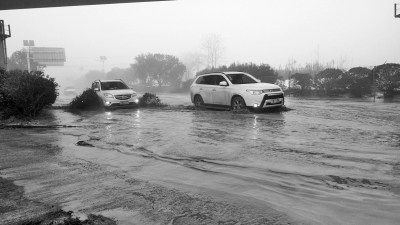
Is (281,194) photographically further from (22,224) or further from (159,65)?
(159,65)

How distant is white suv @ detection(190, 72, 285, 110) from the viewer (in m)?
13.2

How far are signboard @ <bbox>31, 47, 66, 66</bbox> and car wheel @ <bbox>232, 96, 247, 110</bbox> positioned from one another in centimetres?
7351

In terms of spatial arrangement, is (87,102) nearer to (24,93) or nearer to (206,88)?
(24,93)

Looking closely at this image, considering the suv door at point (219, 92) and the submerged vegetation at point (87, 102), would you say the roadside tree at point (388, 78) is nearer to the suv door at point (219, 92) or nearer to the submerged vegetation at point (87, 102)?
the suv door at point (219, 92)

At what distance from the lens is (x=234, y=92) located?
543 inches

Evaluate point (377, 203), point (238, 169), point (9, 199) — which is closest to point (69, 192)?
point (9, 199)

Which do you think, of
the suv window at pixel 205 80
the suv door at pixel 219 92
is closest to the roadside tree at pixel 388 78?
the suv door at pixel 219 92

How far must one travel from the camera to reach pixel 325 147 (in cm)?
708

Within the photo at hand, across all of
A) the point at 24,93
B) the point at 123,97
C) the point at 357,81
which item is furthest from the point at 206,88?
the point at 357,81

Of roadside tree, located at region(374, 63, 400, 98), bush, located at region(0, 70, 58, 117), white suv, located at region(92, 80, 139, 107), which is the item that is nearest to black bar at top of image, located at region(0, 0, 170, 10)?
white suv, located at region(92, 80, 139, 107)

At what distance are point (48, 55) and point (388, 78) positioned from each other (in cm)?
7486

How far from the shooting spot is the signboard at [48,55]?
76.6 meters

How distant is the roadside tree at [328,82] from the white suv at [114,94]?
40.9 feet

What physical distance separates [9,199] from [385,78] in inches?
797
